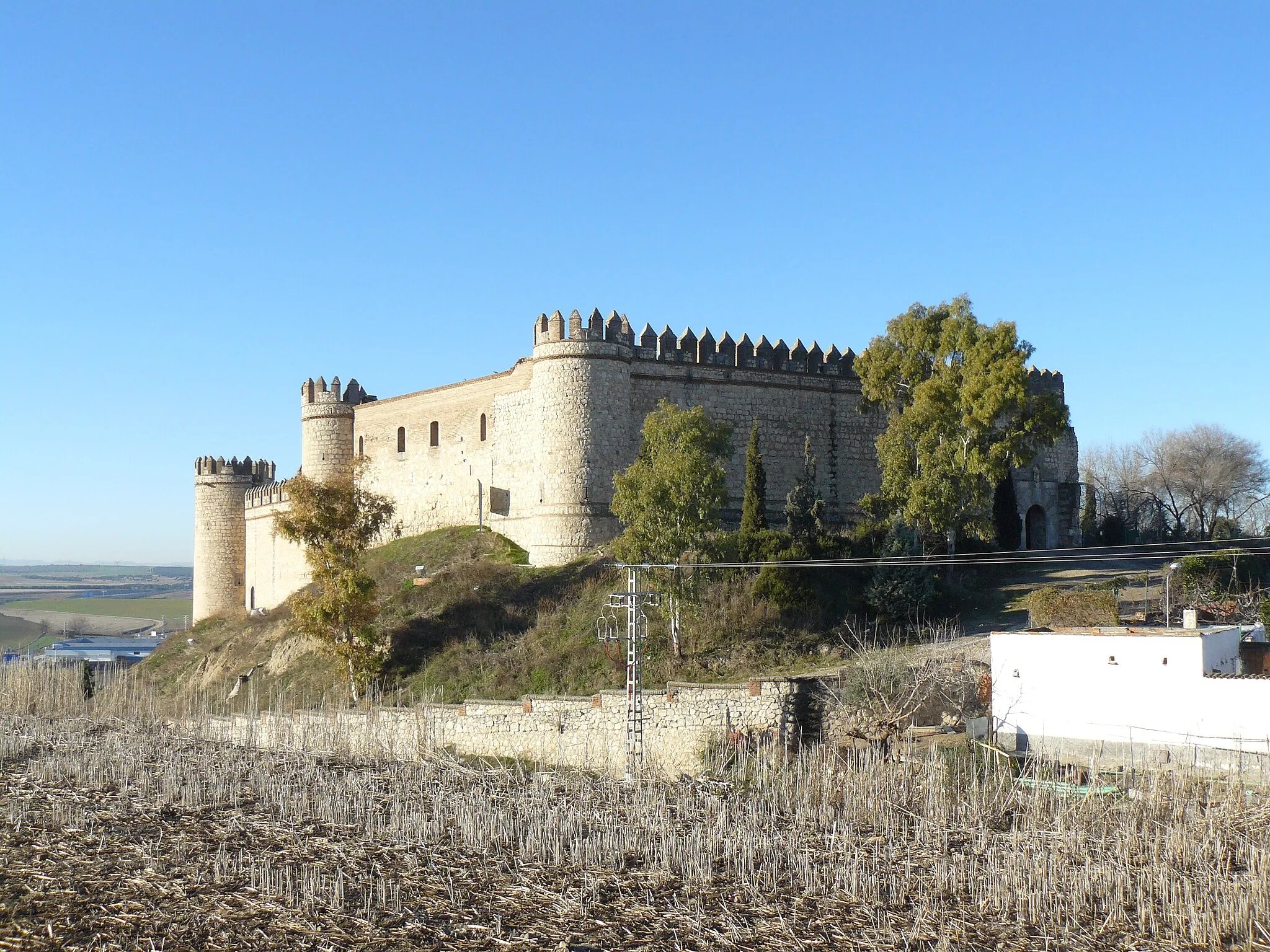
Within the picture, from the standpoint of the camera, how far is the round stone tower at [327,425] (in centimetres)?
3656

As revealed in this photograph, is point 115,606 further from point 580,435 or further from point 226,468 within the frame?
point 580,435

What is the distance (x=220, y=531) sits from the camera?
137 feet

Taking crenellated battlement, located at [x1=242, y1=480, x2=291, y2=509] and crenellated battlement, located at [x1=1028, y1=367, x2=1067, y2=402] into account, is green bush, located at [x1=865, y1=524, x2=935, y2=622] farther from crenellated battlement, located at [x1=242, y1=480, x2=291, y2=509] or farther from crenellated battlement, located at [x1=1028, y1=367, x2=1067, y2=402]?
crenellated battlement, located at [x1=242, y1=480, x2=291, y2=509]

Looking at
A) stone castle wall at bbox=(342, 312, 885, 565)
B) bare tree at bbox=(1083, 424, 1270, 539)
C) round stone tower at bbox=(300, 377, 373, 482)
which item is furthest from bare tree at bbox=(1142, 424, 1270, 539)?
round stone tower at bbox=(300, 377, 373, 482)

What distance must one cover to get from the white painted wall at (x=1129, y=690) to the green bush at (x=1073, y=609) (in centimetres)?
303

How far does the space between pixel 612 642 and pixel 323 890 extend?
12636 millimetres

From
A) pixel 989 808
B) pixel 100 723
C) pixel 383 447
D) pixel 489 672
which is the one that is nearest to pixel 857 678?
pixel 989 808

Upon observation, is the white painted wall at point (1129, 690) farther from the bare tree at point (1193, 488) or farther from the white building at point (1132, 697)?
the bare tree at point (1193, 488)

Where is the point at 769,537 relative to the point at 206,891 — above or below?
above

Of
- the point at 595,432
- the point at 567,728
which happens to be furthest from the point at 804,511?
the point at 567,728

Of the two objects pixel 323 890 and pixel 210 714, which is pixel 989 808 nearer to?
pixel 323 890

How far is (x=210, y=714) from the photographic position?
25.2 m

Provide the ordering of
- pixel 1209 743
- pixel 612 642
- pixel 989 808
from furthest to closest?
pixel 612 642, pixel 1209 743, pixel 989 808

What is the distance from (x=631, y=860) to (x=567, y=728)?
7887 millimetres
